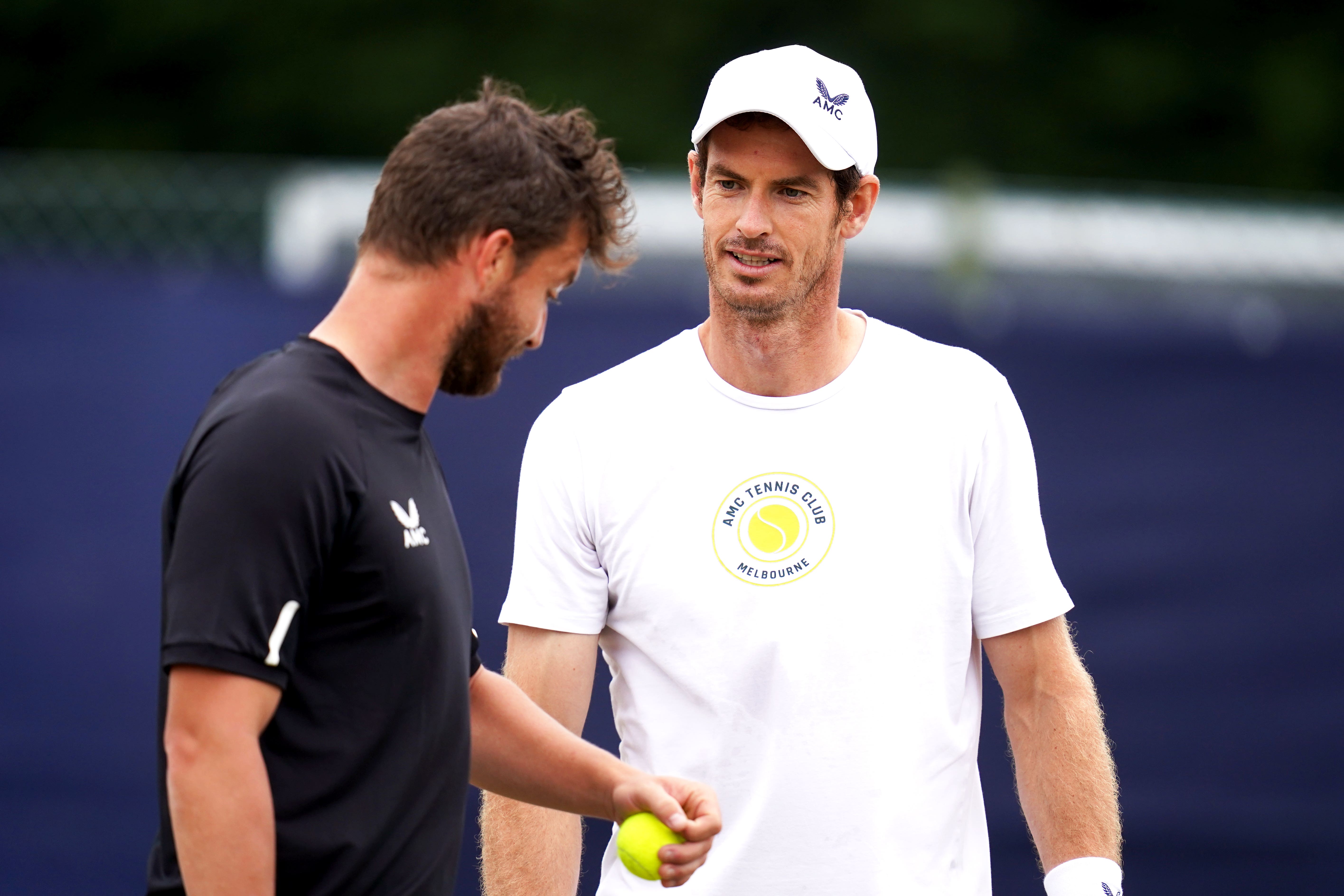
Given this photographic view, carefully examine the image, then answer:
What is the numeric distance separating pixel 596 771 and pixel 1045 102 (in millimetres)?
10244

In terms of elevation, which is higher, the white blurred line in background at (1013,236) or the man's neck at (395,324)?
the white blurred line in background at (1013,236)

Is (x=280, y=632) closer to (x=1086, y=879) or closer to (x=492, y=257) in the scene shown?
(x=492, y=257)

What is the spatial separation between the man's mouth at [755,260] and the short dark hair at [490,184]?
51 cm

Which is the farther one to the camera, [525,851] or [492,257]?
[525,851]

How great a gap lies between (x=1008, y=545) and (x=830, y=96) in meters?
0.89

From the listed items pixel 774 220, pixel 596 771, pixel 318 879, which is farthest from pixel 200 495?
pixel 774 220

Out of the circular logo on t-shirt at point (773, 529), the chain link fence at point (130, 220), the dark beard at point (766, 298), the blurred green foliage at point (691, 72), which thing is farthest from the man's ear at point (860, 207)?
the blurred green foliage at point (691, 72)

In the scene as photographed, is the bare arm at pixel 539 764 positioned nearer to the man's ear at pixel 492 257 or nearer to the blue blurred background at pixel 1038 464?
the man's ear at pixel 492 257

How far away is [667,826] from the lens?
2246 millimetres

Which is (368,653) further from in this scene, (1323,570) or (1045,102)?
(1045,102)

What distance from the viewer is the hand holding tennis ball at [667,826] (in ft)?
7.32

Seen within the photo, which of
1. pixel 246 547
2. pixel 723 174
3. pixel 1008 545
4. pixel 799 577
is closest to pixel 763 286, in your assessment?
pixel 723 174

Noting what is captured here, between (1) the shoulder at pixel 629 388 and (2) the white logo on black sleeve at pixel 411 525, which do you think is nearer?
(2) the white logo on black sleeve at pixel 411 525

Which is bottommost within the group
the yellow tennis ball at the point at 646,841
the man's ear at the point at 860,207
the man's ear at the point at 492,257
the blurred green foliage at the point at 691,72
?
the yellow tennis ball at the point at 646,841
